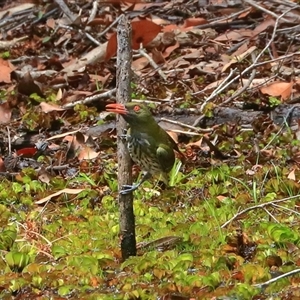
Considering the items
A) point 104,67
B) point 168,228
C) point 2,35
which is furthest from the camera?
point 2,35

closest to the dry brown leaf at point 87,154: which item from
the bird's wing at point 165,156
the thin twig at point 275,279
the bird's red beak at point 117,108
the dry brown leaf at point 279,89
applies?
the bird's wing at point 165,156

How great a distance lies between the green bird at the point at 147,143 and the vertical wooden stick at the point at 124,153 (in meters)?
0.21

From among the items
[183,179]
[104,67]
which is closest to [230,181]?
A: [183,179]

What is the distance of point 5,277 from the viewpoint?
4.29m

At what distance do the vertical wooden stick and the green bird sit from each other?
0.21 meters

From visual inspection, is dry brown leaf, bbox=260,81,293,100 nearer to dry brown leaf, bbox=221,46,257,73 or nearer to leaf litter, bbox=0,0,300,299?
leaf litter, bbox=0,0,300,299

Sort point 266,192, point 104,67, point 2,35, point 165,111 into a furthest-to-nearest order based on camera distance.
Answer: point 2,35 → point 104,67 → point 165,111 → point 266,192

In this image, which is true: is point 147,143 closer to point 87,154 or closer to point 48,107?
point 87,154

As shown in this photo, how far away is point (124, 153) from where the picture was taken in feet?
14.0

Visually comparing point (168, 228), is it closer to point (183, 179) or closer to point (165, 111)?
point (183, 179)

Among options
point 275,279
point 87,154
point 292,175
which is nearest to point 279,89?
point 292,175

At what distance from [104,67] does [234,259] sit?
5.02m

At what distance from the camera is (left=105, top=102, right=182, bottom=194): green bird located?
4777mm

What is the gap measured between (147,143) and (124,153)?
855 millimetres
